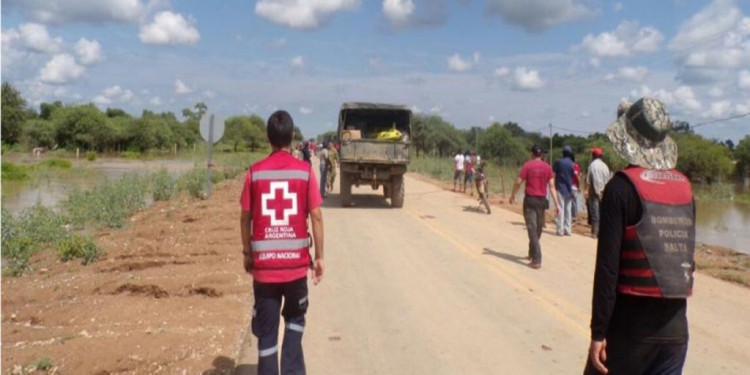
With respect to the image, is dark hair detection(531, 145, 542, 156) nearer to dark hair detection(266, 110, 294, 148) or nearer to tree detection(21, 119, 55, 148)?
dark hair detection(266, 110, 294, 148)

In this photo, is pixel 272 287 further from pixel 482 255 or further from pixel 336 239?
pixel 336 239

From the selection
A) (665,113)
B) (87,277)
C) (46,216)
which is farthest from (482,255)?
(46,216)

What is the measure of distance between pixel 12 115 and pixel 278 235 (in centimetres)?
6741

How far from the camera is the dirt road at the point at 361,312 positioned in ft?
17.2

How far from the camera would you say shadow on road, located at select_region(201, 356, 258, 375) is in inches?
190

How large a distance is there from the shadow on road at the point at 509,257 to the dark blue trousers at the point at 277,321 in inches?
251

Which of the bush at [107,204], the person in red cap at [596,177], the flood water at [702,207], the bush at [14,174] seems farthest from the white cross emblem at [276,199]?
the bush at [14,174]

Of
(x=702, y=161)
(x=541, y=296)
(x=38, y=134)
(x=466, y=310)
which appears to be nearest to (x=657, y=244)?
(x=466, y=310)

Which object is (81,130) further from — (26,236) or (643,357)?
(643,357)

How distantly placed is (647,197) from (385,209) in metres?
14.6

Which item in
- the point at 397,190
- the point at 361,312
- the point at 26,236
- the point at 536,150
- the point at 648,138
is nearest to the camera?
the point at 648,138

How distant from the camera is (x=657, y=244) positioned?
2791 millimetres

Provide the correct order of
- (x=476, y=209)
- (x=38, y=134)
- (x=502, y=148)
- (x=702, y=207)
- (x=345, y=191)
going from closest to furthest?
(x=345, y=191) → (x=476, y=209) → (x=702, y=207) → (x=502, y=148) → (x=38, y=134)

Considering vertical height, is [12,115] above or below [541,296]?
above
